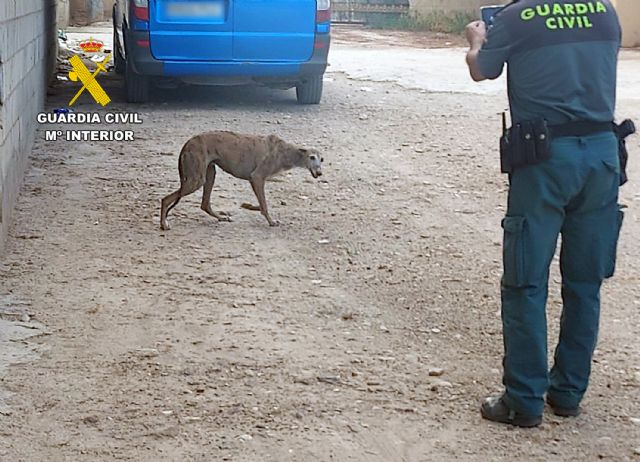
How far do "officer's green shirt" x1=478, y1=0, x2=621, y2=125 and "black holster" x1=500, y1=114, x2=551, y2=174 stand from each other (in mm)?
57

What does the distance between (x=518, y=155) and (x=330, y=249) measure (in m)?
2.77

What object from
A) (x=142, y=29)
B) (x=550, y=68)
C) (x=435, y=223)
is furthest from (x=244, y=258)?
(x=142, y=29)

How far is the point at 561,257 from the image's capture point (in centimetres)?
419

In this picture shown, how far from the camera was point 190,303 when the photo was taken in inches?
219

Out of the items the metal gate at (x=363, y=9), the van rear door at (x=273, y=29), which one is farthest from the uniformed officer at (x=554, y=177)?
the metal gate at (x=363, y=9)

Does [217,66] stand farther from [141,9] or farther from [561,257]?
[561,257]

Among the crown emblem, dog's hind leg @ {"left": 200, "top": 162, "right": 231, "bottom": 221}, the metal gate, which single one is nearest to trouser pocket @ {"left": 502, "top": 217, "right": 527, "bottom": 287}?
dog's hind leg @ {"left": 200, "top": 162, "right": 231, "bottom": 221}

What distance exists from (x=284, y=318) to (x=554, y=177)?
6.03 ft

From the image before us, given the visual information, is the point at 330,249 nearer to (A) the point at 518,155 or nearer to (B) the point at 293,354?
(B) the point at 293,354

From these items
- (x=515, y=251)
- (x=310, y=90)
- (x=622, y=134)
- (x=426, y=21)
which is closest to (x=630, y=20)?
(x=426, y=21)

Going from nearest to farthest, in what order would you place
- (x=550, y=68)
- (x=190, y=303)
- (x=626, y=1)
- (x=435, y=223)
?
(x=550, y=68)
(x=190, y=303)
(x=435, y=223)
(x=626, y=1)

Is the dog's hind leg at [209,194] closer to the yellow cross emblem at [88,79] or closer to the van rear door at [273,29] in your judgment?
the van rear door at [273,29]

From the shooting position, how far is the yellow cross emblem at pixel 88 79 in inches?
490

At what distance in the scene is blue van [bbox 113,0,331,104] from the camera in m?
11.1
